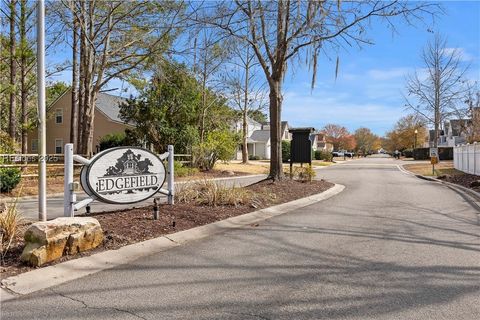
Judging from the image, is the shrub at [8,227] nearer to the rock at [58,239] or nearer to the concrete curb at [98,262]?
the rock at [58,239]

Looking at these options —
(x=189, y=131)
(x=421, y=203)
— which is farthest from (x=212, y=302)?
(x=189, y=131)

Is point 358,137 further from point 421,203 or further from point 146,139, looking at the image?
point 421,203

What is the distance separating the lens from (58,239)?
18.0 ft

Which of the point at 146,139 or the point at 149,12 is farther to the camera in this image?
the point at 146,139

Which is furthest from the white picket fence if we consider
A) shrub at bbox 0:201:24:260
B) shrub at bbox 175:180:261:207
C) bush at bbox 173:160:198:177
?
shrub at bbox 0:201:24:260

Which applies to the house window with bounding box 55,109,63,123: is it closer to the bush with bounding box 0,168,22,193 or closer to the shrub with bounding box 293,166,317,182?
the bush with bounding box 0,168,22,193

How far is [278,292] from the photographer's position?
14.8ft

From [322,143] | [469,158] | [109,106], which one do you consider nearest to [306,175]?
[469,158]

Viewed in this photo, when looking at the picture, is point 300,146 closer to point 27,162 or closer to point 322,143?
point 27,162

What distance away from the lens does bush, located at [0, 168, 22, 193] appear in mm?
13969

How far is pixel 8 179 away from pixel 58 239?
1024cm

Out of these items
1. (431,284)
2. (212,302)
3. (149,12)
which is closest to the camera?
(212,302)

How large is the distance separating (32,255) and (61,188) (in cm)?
1187

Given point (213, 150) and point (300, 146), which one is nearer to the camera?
point (300, 146)
